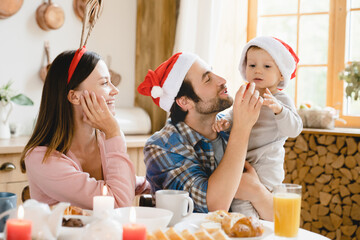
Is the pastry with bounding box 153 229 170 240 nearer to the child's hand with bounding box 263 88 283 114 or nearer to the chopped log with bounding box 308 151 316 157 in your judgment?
the child's hand with bounding box 263 88 283 114

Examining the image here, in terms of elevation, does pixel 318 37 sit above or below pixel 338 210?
above

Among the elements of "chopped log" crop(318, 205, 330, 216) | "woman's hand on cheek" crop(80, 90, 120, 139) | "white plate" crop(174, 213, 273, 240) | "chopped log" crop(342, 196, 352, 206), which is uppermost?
"woman's hand on cheek" crop(80, 90, 120, 139)

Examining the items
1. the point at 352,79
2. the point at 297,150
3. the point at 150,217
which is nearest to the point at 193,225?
the point at 150,217

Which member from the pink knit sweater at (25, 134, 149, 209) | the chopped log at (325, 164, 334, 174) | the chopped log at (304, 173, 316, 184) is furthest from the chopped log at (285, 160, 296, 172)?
the pink knit sweater at (25, 134, 149, 209)

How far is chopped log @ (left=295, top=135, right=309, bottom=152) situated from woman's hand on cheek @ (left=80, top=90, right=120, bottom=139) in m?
1.94

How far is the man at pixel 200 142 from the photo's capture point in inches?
62.9

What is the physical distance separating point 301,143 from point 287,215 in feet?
7.12

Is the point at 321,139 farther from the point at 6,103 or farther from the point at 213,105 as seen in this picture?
the point at 6,103

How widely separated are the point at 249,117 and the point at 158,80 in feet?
1.34

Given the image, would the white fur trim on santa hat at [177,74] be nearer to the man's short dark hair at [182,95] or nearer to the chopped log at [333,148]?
the man's short dark hair at [182,95]

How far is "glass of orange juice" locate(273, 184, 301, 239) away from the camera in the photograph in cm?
121

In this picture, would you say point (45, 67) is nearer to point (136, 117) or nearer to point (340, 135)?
point (136, 117)

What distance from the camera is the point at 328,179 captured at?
10.6 feet

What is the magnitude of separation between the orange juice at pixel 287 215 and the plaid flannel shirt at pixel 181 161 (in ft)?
1.31
